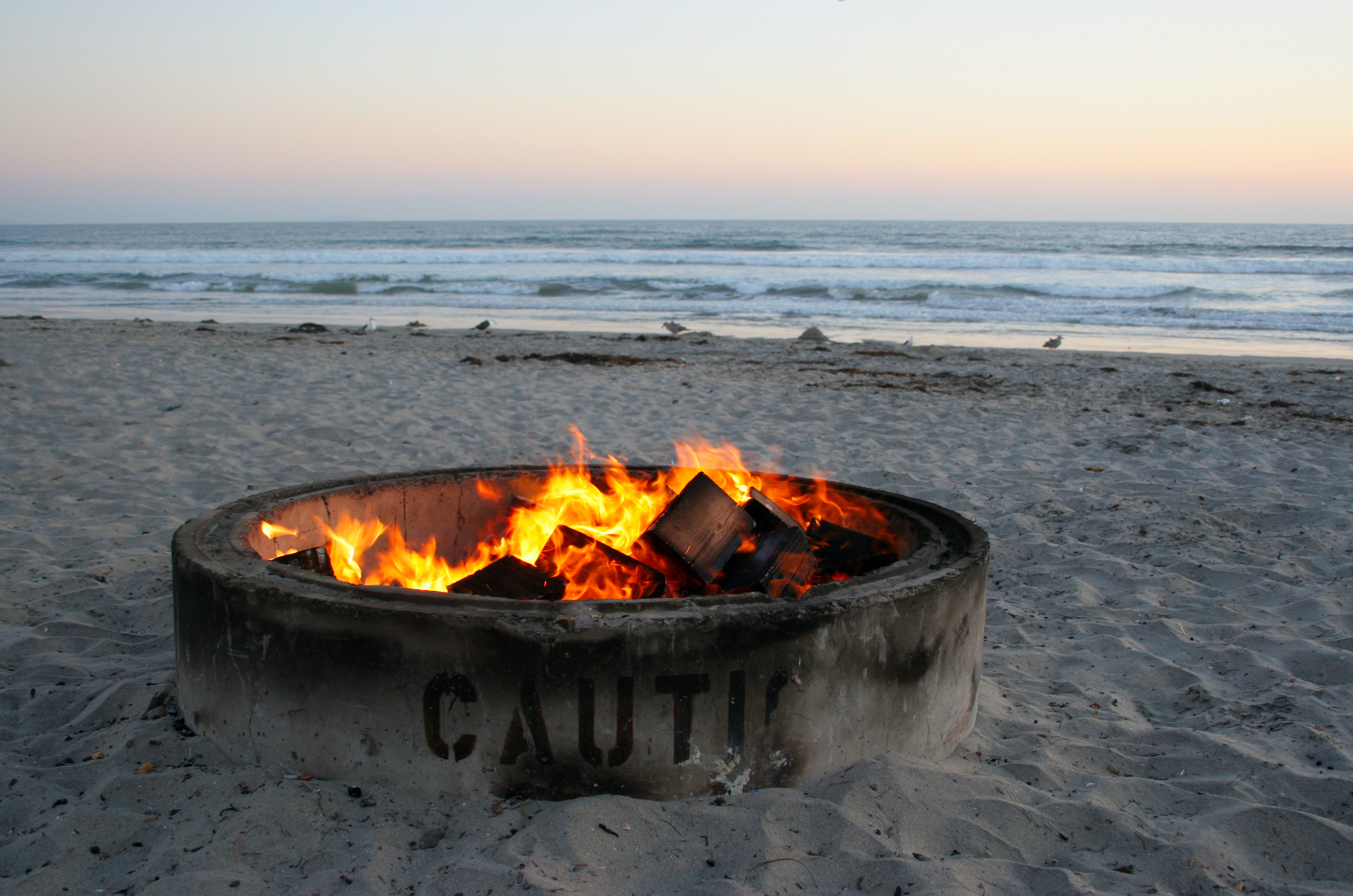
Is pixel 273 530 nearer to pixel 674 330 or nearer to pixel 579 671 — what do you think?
pixel 579 671

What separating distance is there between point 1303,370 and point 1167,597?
8795 millimetres

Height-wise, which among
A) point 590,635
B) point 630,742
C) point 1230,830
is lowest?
point 1230,830

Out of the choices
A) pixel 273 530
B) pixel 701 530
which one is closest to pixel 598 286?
pixel 273 530

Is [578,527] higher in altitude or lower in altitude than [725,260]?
lower

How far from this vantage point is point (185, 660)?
8.22 feet

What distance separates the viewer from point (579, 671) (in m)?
2.10

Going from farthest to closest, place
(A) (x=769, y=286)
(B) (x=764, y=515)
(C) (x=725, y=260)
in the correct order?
(C) (x=725, y=260)
(A) (x=769, y=286)
(B) (x=764, y=515)

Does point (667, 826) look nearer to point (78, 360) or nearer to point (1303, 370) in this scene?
point (78, 360)

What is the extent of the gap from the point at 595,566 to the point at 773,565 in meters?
0.60

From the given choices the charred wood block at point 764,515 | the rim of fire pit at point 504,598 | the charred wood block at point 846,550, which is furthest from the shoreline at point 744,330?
the rim of fire pit at point 504,598

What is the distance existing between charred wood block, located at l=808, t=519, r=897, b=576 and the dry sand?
2.03 feet

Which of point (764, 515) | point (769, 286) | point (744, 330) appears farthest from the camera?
point (769, 286)

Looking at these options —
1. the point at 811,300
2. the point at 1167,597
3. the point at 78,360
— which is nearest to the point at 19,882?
the point at 1167,597

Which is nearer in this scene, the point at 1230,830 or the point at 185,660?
the point at 1230,830
